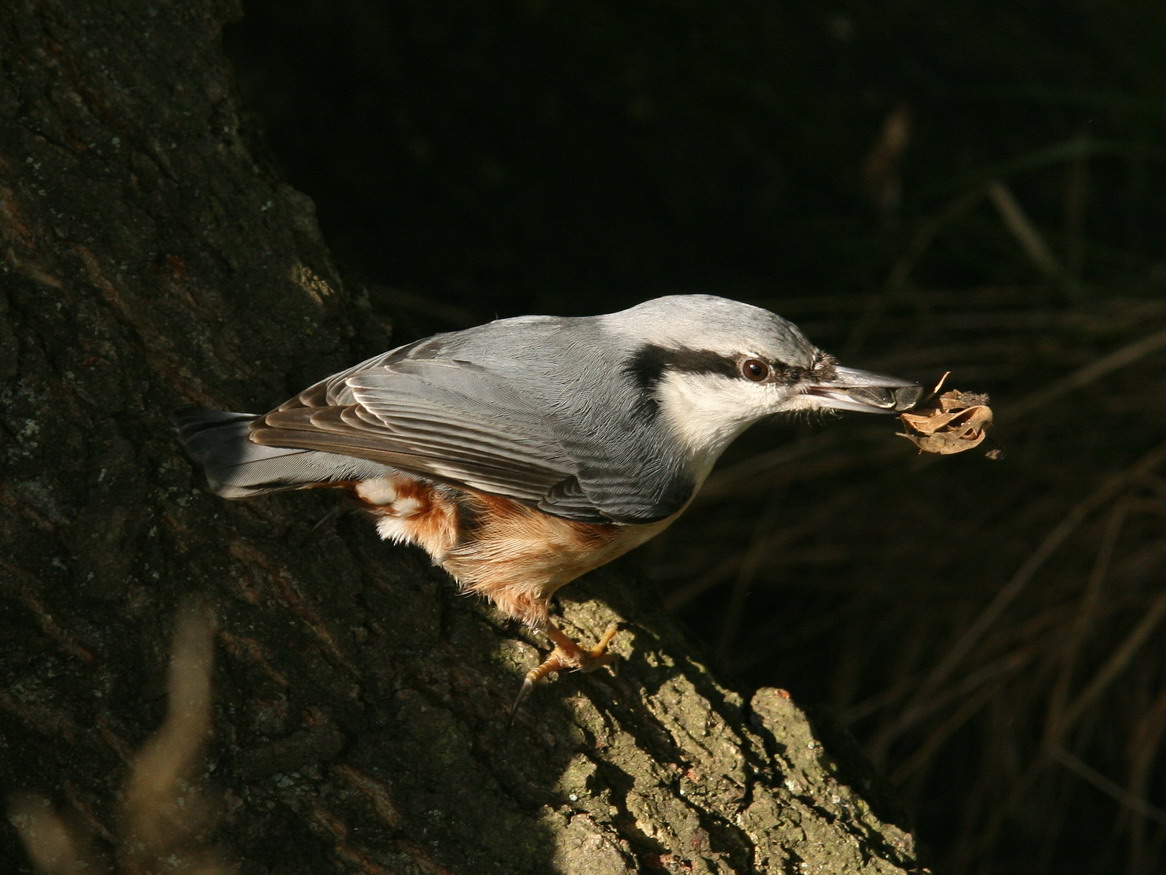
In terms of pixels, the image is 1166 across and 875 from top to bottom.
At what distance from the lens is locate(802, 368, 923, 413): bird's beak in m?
2.39

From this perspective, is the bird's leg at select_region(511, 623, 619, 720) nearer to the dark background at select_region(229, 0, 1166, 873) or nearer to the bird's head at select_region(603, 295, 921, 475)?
the bird's head at select_region(603, 295, 921, 475)

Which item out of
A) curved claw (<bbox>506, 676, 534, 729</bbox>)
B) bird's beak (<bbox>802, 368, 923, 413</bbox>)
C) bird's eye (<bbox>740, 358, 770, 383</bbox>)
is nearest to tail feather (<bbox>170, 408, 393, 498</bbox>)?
curved claw (<bbox>506, 676, 534, 729</bbox>)

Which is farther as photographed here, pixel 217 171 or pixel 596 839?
pixel 217 171

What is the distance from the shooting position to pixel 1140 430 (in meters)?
3.52

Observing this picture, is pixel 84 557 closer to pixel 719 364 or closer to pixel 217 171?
pixel 217 171

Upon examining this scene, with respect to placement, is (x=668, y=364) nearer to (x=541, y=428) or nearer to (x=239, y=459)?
(x=541, y=428)

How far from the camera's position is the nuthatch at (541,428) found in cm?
219

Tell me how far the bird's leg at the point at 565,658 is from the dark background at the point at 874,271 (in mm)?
801

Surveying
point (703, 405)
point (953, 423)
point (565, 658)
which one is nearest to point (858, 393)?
point (953, 423)

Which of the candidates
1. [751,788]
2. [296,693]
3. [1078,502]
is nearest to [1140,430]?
[1078,502]

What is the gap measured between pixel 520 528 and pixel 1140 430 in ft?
7.44

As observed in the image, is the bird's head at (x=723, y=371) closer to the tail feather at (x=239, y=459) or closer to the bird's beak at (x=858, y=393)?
the bird's beak at (x=858, y=393)

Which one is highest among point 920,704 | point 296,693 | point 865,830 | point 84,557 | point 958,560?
point 84,557

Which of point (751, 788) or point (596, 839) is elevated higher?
point (596, 839)
